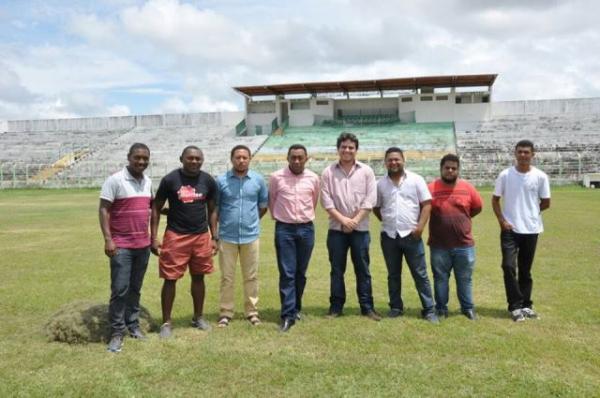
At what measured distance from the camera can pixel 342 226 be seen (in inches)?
224

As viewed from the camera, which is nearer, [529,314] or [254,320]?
[254,320]

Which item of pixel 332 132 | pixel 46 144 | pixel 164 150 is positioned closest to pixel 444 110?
pixel 332 132

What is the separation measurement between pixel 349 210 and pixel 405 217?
1.97 ft

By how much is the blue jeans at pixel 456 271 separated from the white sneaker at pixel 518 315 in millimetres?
436

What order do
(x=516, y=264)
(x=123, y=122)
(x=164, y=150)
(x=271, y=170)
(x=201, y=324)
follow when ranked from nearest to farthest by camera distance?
(x=201, y=324) → (x=516, y=264) → (x=271, y=170) → (x=164, y=150) → (x=123, y=122)

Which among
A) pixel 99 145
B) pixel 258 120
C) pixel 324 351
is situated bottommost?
pixel 324 351

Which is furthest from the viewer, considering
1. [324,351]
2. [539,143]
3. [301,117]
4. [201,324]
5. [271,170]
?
[301,117]

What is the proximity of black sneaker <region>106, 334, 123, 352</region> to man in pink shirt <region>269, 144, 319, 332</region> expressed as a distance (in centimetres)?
159

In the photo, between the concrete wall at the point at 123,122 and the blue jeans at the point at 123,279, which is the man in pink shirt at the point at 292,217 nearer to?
the blue jeans at the point at 123,279

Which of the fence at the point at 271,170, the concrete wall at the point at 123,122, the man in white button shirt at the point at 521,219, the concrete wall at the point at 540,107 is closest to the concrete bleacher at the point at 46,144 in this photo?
the concrete wall at the point at 123,122

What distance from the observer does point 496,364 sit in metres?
4.41

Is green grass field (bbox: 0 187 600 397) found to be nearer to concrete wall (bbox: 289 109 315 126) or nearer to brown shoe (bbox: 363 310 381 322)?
brown shoe (bbox: 363 310 381 322)

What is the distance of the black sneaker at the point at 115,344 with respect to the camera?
483cm

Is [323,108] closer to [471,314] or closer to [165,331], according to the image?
[471,314]
